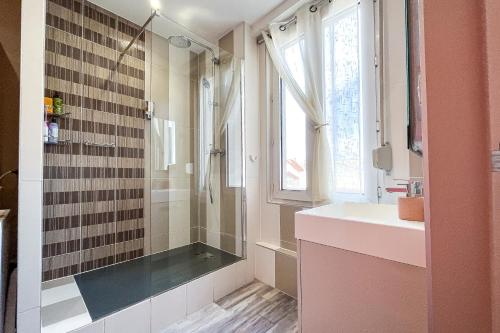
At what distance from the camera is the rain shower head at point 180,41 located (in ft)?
6.79

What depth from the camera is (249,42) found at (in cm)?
207

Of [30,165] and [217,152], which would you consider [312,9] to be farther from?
[30,165]

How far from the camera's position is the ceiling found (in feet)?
5.89

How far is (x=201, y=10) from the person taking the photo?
6.16 ft

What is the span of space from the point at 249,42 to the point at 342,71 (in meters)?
0.96

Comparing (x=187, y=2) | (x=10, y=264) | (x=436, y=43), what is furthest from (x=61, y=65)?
(x=436, y=43)

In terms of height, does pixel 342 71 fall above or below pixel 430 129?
above

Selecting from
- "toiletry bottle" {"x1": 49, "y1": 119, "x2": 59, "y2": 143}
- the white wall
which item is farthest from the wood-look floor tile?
"toiletry bottle" {"x1": 49, "y1": 119, "x2": 59, "y2": 143}

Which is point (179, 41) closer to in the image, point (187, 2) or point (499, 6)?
point (187, 2)

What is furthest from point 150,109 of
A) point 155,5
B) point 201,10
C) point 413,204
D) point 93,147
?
point 413,204

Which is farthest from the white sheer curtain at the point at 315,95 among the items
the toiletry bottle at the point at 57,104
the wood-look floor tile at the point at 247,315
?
the toiletry bottle at the point at 57,104

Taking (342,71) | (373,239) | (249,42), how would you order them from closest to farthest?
(373,239) → (342,71) → (249,42)

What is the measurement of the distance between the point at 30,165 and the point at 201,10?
167cm

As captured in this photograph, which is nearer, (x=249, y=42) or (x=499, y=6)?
(x=499, y=6)
